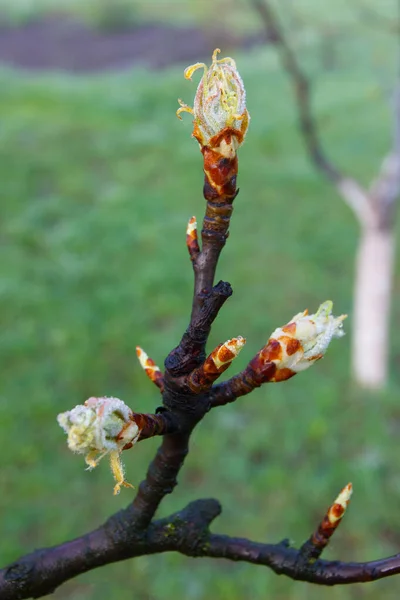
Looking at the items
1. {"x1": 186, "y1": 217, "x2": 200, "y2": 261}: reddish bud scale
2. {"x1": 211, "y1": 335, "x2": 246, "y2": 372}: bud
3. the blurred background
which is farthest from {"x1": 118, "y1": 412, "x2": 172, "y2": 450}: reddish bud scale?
the blurred background

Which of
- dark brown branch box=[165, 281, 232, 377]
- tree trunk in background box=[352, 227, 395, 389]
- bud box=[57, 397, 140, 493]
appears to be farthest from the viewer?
tree trunk in background box=[352, 227, 395, 389]

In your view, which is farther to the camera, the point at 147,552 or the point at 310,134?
the point at 310,134

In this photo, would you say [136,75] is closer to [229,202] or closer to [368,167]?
[368,167]

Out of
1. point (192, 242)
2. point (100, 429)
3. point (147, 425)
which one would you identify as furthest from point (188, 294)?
point (100, 429)

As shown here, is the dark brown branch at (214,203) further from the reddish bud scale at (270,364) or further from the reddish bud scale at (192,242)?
the reddish bud scale at (270,364)

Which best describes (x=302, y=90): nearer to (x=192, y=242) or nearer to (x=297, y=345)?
(x=192, y=242)

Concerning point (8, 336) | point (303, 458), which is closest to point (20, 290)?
point (8, 336)

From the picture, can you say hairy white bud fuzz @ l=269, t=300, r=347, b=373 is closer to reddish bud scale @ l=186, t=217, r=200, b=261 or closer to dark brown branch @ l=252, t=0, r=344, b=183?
reddish bud scale @ l=186, t=217, r=200, b=261
